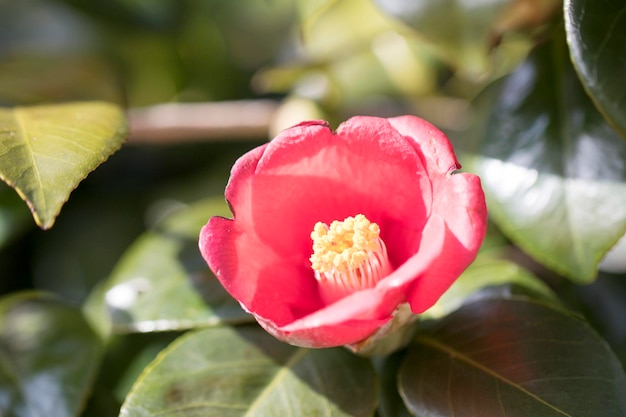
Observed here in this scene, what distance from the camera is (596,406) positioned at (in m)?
0.67

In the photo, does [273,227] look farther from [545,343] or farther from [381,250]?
[545,343]

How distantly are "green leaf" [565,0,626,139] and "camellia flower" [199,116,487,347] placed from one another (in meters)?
0.16

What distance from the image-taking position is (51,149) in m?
0.72

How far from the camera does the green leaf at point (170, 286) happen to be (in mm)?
840

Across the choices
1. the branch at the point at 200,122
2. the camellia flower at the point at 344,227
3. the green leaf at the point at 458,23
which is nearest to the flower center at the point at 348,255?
the camellia flower at the point at 344,227

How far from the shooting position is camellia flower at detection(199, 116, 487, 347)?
0.61 metres

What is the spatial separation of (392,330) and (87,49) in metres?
1.03

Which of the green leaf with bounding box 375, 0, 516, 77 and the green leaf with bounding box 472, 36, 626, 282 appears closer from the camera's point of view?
the green leaf with bounding box 472, 36, 626, 282

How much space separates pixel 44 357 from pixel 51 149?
0.34 m

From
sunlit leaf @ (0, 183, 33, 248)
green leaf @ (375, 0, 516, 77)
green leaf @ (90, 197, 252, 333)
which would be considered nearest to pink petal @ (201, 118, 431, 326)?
green leaf @ (90, 197, 252, 333)

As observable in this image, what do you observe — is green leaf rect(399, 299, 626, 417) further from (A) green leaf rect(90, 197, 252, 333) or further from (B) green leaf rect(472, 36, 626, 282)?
(A) green leaf rect(90, 197, 252, 333)

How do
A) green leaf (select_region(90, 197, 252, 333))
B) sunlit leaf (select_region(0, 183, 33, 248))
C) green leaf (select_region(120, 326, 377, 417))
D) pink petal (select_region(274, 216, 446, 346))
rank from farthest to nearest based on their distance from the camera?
sunlit leaf (select_region(0, 183, 33, 248)), green leaf (select_region(90, 197, 252, 333)), green leaf (select_region(120, 326, 377, 417)), pink petal (select_region(274, 216, 446, 346))

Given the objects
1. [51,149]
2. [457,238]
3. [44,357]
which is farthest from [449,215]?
[44,357]

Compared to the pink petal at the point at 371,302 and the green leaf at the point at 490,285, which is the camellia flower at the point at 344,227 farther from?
the green leaf at the point at 490,285
